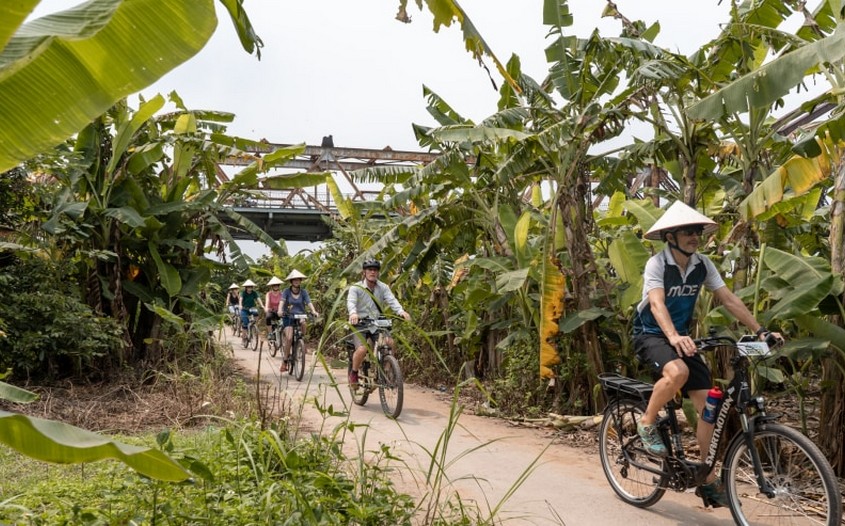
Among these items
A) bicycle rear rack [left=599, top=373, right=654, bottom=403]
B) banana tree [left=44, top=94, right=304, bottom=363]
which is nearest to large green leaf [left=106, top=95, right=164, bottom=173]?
banana tree [left=44, top=94, right=304, bottom=363]

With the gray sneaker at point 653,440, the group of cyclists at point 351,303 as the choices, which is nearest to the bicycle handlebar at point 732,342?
the gray sneaker at point 653,440

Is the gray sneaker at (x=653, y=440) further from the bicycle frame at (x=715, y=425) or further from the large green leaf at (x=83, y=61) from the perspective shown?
the large green leaf at (x=83, y=61)

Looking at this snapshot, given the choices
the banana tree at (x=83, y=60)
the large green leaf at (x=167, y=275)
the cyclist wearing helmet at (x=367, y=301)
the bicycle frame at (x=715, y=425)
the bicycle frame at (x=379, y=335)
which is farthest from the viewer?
the large green leaf at (x=167, y=275)

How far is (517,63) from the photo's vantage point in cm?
853

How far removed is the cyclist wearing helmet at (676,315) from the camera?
4.45 m

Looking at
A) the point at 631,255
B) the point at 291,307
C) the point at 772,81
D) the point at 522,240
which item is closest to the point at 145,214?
the point at 291,307

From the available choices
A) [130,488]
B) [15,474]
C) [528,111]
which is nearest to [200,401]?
[15,474]

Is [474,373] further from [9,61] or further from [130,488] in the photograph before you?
[9,61]

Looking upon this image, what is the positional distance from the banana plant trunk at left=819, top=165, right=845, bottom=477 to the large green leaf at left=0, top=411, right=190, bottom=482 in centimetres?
493

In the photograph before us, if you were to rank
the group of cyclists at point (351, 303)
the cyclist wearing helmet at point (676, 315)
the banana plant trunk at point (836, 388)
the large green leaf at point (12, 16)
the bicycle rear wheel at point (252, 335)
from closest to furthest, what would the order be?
the large green leaf at point (12, 16)
the cyclist wearing helmet at point (676, 315)
the banana plant trunk at point (836, 388)
the group of cyclists at point (351, 303)
the bicycle rear wheel at point (252, 335)

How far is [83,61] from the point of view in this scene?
2553 millimetres

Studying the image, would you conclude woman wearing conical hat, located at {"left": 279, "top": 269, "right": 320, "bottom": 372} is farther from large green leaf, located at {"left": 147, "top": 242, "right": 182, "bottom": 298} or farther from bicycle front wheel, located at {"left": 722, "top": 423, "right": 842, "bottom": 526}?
bicycle front wheel, located at {"left": 722, "top": 423, "right": 842, "bottom": 526}

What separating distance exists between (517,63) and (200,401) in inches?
208

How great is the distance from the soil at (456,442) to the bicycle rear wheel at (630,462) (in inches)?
3.8
